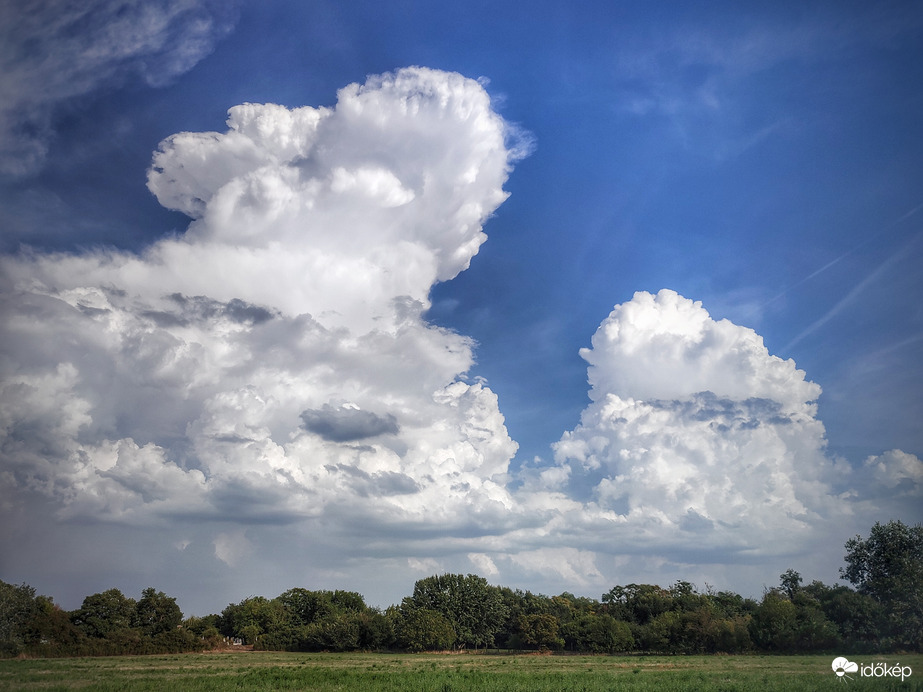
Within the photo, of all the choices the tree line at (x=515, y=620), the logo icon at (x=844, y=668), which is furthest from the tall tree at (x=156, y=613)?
the logo icon at (x=844, y=668)

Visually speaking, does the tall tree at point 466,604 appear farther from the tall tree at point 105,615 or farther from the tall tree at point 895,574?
the tall tree at point 895,574

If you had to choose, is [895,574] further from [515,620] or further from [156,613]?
[156,613]

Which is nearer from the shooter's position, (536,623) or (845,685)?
(845,685)

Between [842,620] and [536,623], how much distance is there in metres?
55.5

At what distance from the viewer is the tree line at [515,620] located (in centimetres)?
7281

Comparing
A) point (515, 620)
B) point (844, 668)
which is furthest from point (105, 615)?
point (844, 668)

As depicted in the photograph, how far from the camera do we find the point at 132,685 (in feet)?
148

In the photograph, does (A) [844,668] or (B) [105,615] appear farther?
(B) [105,615]

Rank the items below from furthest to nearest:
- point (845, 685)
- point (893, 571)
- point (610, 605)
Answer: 1. point (610, 605)
2. point (893, 571)
3. point (845, 685)

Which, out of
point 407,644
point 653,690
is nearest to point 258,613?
point 407,644

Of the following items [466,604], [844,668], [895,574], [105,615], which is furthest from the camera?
[466,604]

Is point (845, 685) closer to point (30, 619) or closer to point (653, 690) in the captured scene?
point (653, 690)

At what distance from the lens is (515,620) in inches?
5157

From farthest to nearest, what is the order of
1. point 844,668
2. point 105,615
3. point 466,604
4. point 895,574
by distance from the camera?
point 466,604, point 105,615, point 895,574, point 844,668
